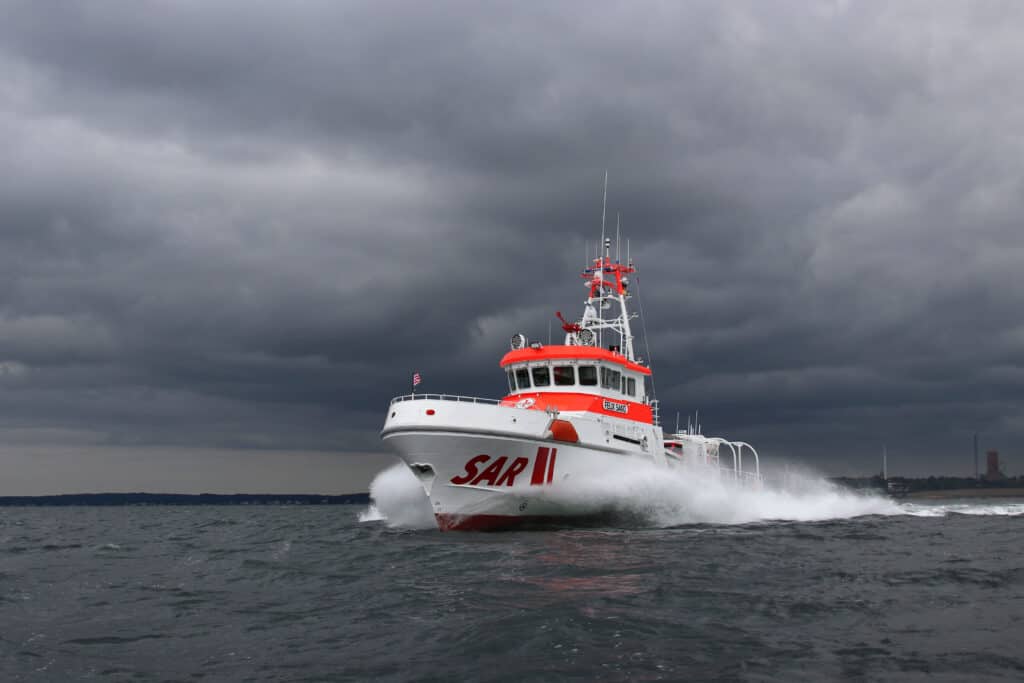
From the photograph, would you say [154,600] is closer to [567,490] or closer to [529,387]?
[567,490]

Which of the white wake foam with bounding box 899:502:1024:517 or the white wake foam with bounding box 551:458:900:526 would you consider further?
the white wake foam with bounding box 899:502:1024:517

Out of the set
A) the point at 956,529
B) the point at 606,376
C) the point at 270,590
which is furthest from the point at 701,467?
the point at 270,590

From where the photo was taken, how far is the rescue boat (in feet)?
72.5

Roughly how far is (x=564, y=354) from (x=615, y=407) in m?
2.61

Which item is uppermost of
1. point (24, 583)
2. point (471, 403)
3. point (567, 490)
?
point (471, 403)

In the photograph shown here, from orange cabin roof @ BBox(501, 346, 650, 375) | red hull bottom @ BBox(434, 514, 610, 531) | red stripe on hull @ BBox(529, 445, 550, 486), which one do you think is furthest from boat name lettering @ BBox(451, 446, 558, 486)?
orange cabin roof @ BBox(501, 346, 650, 375)

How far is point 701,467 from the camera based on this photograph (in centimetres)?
3089

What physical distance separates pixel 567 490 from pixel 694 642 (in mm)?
14172

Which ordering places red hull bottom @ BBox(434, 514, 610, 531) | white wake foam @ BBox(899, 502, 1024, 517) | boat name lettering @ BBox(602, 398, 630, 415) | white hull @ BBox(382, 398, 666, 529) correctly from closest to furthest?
white hull @ BBox(382, 398, 666, 529), red hull bottom @ BBox(434, 514, 610, 531), boat name lettering @ BBox(602, 398, 630, 415), white wake foam @ BBox(899, 502, 1024, 517)

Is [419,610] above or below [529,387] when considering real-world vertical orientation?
below

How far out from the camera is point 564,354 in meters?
26.6

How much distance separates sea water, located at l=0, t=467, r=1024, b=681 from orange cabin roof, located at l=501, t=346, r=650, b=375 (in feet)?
22.5

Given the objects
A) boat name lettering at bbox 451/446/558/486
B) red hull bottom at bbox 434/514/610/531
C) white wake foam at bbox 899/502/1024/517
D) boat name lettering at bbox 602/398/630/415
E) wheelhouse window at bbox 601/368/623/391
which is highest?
wheelhouse window at bbox 601/368/623/391

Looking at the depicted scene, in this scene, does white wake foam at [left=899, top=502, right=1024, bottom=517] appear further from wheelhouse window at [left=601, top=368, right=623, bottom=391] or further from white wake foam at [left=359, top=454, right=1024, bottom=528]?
wheelhouse window at [left=601, top=368, right=623, bottom=391]
